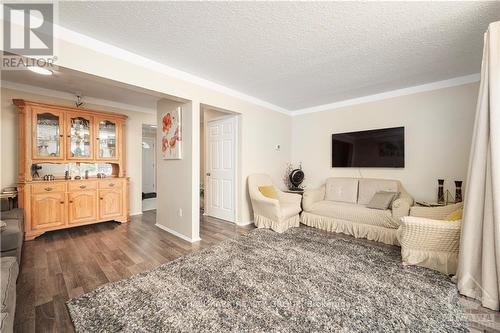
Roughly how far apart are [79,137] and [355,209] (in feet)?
16.3

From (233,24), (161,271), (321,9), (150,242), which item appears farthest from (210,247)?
(321,9)

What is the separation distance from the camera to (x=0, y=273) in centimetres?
133

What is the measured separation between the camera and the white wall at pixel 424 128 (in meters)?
3.02

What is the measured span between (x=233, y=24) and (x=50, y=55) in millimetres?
1739

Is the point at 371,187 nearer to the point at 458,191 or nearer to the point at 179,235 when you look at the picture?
the point at 458,191

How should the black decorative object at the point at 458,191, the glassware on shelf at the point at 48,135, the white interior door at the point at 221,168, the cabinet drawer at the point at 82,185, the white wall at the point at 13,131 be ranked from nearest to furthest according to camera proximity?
the black decorative object at the point at 458,191 → the white wall at the point at 13,131 → the glassware on shelf at the point at 48,135 → the cabinet drawer at the point at 82,185 → the white interior door at the point at 221,168

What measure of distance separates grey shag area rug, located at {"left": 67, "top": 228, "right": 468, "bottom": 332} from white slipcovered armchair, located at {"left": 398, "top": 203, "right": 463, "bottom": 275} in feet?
0.37

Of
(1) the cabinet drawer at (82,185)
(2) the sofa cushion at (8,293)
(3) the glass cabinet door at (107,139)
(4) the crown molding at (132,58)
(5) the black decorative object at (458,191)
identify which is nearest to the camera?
(2) the sofa cushion at (8,293)

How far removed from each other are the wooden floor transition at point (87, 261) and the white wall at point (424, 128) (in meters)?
2.12

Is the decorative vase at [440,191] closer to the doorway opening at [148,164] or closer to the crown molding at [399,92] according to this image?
the crown molding at [399,92]

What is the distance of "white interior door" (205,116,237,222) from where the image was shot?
3982 millimetres

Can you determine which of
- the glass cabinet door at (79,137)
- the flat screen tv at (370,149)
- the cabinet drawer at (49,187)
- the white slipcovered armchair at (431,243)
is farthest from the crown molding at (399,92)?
the cabinet drawer at (49,187)

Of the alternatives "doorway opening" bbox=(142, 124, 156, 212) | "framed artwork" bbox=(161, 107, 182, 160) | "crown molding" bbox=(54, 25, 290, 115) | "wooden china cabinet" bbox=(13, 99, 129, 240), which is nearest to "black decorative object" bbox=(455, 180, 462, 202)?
"crown molding" bbox=(54, 25, 290, 115)

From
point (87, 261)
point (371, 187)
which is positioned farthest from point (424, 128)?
point (87, 261)
